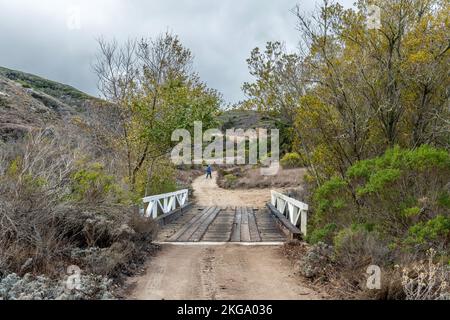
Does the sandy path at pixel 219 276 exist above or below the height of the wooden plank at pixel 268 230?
below

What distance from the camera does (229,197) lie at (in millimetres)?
27156

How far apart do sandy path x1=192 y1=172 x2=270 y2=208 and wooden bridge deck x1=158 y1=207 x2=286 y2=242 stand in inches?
295

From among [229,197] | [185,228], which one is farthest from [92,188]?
[229,197]

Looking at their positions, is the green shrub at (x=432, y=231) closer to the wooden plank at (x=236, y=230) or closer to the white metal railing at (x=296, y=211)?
the white metal railing at (x=296, y=211)

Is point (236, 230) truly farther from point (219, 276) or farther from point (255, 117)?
point (255, 117)

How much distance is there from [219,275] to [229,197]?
20761mm

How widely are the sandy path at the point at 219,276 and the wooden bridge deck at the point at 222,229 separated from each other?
1268 mm

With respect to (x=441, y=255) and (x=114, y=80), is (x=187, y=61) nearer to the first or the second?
(x=114, y=80)

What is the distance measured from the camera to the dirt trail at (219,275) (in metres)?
5.41

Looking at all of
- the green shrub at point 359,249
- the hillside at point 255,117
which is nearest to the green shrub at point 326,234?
the green shrub at point 359,249
